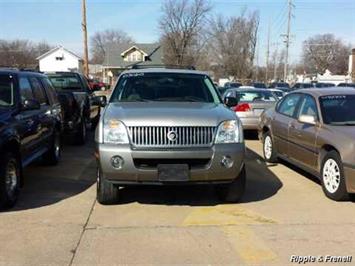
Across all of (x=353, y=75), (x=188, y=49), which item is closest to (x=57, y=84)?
(x=188, y=49)

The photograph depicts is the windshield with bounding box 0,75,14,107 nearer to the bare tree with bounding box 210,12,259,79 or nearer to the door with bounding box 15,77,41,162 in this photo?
the door with bounding box 15,77,41,162

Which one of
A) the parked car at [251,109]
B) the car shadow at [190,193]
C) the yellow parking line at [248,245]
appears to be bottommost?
the car shadow at [190,193]

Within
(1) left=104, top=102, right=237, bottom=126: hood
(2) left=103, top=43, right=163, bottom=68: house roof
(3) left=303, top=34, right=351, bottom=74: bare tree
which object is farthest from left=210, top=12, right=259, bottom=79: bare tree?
(1) left=104, top=102, right=237, bottom=126: hood

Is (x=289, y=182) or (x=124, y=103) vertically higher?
(x=124, y=103)

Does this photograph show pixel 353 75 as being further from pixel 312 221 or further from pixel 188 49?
pixel 312 221

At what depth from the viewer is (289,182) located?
8633mm

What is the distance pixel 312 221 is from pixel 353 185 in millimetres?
968

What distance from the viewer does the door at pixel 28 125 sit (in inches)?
303

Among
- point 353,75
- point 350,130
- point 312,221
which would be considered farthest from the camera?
point 353,75

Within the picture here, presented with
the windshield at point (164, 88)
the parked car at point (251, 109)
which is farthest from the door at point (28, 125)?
the parked car at point (251, 109)

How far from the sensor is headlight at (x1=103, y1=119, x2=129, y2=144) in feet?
21.4

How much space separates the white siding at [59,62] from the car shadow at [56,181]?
282ft

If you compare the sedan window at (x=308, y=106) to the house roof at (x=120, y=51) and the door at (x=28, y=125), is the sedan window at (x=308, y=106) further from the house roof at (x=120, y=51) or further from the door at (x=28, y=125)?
the house roof at (x=120, y=51)

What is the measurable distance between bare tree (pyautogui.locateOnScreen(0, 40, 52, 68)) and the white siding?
183cm
